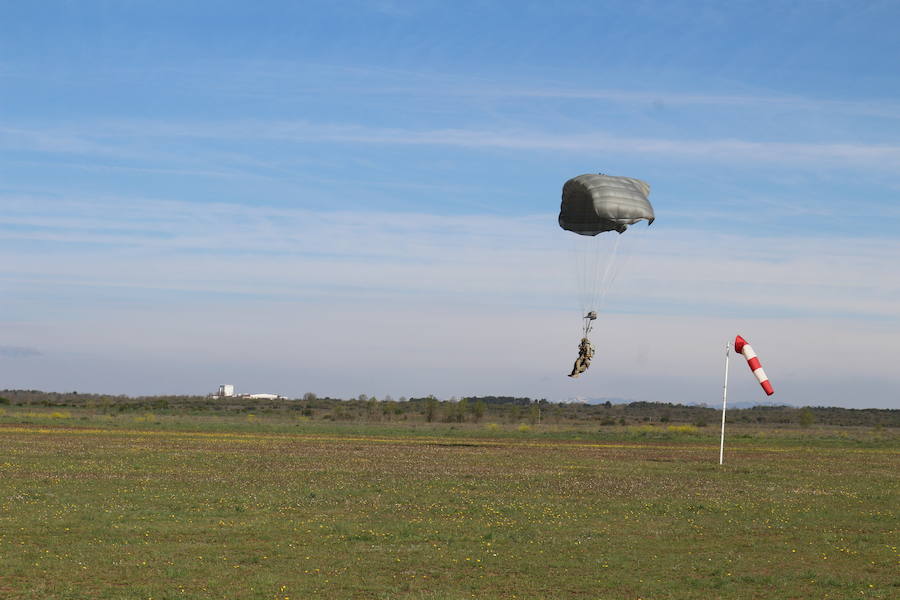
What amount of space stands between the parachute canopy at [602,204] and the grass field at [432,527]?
9160mm

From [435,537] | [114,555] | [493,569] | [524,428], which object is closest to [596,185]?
[435,537]

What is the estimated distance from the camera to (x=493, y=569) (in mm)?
18078

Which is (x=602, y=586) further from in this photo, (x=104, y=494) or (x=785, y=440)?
(x=785, y=440)

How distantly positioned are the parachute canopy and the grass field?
9.16 meters

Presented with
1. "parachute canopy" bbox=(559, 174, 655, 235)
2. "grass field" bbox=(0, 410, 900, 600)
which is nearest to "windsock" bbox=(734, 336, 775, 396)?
"grass field" bbox=(0, 410, 900, 600)

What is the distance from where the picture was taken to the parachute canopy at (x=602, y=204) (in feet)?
116

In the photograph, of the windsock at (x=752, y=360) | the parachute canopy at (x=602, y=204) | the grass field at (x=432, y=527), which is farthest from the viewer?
the windsock at (x=752, y=360)

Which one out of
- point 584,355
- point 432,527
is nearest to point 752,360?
point 584,355

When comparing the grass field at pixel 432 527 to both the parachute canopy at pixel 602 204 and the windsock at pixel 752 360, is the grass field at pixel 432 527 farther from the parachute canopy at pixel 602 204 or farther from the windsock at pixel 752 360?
the parachute canopy at pixel 602 204

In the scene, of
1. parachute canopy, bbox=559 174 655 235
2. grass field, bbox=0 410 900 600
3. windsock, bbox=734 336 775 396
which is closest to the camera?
grass field, bbox=0 410 900 600

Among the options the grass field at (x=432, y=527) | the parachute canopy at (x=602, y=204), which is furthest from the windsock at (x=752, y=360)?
the parachute canopy at (x=602, y=204)

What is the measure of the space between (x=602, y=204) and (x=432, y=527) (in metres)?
16.5

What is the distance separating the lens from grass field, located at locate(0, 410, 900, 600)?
16.7 meters

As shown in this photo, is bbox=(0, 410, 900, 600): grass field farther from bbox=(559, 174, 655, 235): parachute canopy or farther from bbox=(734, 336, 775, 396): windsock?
bbox=(559, 174, 655, 235): parachute canopy
